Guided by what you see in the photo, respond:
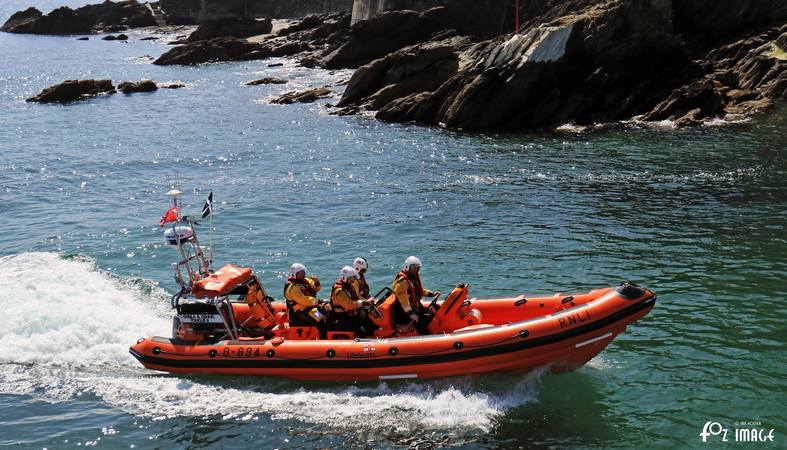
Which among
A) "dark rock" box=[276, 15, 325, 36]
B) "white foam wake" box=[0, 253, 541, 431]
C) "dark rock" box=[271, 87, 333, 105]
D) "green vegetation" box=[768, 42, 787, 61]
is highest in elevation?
"dark rock" box=[276, 15, 325, 36]

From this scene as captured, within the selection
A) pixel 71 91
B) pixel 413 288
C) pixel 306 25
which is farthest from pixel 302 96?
pixel 413 288

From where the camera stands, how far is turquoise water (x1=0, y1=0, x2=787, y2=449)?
1210 centimetres

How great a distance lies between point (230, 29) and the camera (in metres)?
72.4

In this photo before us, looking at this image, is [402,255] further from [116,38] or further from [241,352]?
[116,38]

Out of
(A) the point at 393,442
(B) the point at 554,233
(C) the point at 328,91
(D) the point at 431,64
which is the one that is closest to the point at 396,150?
(D) the point at 431,64

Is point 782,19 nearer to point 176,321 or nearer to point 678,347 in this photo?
point 678,347

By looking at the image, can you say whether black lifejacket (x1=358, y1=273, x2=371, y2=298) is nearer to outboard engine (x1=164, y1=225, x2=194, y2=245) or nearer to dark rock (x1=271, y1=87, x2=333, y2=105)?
outboard engine (x1=164, y1=225, x2=194, y2=245)

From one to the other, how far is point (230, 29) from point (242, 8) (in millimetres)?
16695

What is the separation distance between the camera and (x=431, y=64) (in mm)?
37531

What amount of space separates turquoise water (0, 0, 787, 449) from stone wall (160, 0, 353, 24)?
45.8 m

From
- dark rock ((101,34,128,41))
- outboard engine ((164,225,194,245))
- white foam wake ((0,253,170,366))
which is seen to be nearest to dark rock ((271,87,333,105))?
white foam wake ((0,253,170,366))

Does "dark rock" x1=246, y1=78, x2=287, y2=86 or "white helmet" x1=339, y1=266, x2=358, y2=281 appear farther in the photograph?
"dark rock" x1=246, y1=78, x2=287, y2=86

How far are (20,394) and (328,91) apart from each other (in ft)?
105

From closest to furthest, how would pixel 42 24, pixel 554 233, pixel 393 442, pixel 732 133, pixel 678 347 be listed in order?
pixel 393 442, pixel 678 347, pixel 554 233, pixel 732 133, pixel 42 24
